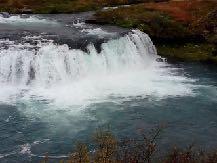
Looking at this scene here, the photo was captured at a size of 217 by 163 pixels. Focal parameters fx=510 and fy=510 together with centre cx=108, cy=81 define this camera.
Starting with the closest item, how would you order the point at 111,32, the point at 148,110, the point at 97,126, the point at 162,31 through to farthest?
the point at 97,126, the point at 148,110, the point at 111,32, the point at 162,31

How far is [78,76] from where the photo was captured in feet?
141

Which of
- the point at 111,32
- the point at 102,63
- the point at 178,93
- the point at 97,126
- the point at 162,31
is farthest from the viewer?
the point at 162,31

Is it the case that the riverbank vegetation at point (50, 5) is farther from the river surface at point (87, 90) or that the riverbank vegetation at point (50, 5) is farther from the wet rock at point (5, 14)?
the river surface at point (87, 90)

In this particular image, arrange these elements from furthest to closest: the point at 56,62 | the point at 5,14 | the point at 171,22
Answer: the point at 5,14, the point at 171,22, the point at 56,62

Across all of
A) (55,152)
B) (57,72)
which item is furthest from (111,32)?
(55,152)

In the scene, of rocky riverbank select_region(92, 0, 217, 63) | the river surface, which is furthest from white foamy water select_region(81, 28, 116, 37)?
rocky riverbank select_region(92, 0, 217, 63)

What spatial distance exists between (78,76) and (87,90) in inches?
130

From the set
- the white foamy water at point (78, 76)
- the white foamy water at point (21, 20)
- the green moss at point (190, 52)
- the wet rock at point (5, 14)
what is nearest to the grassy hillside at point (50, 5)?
the wet rock at point (5, 14)

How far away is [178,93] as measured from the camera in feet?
130

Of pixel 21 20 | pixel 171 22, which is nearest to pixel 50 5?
pixel 21 20

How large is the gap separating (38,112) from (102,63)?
11.9m

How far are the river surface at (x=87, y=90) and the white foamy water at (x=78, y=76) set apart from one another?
77 millimetres

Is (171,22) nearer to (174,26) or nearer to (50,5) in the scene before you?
(174,26)

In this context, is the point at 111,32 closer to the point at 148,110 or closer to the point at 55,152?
the point at 148,110
